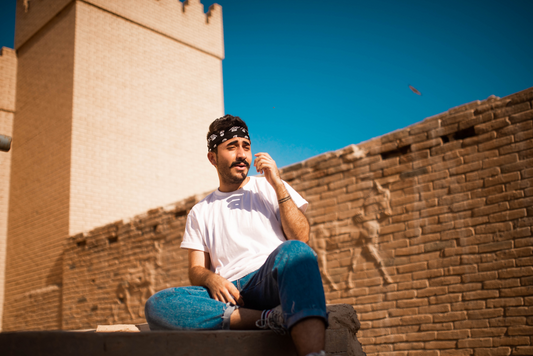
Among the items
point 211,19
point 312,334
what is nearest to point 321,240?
point 312,334

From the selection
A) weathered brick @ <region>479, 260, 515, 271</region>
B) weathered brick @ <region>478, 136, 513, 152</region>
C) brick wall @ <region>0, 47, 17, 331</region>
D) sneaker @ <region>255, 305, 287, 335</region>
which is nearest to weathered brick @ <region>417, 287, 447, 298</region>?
weathered brick @ <region>479, 260, 515, 271</region>

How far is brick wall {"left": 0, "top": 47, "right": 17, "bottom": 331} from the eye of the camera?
465 inches

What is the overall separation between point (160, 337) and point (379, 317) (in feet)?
12.7

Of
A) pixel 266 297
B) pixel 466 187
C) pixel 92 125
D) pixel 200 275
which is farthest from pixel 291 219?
pixel 92 125

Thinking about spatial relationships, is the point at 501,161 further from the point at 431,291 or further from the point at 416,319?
the point at 416,319

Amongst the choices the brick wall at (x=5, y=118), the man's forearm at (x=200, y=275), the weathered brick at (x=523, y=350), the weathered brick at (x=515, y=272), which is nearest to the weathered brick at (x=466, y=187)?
the weathered brick at (x=515, y=272)

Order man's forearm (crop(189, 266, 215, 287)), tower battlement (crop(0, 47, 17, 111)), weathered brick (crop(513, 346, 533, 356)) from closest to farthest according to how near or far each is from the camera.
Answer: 1. man's forearm (crop(189, 266, 215, 287))
2. weathered brick (crop(513, 346, 533, 356))
3. tower battlement (crop(0, 47, 17, 111))

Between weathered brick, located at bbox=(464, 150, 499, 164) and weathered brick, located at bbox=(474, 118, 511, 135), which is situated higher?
weathered brick, located at bbox=(474, 118, 511, 135)

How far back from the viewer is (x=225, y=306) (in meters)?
1.94

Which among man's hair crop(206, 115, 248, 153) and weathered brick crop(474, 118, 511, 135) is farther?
weathered brick crop(474, 118, 511, 135)

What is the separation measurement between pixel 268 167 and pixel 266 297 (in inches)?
27.4

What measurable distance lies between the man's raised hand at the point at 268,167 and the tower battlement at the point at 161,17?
1106 cm

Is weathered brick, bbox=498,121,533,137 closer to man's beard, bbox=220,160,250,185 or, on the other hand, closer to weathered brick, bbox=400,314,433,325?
weathered brick, bbox=400,314,433,325

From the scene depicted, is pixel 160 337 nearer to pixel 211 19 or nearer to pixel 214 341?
pixel 214 341
